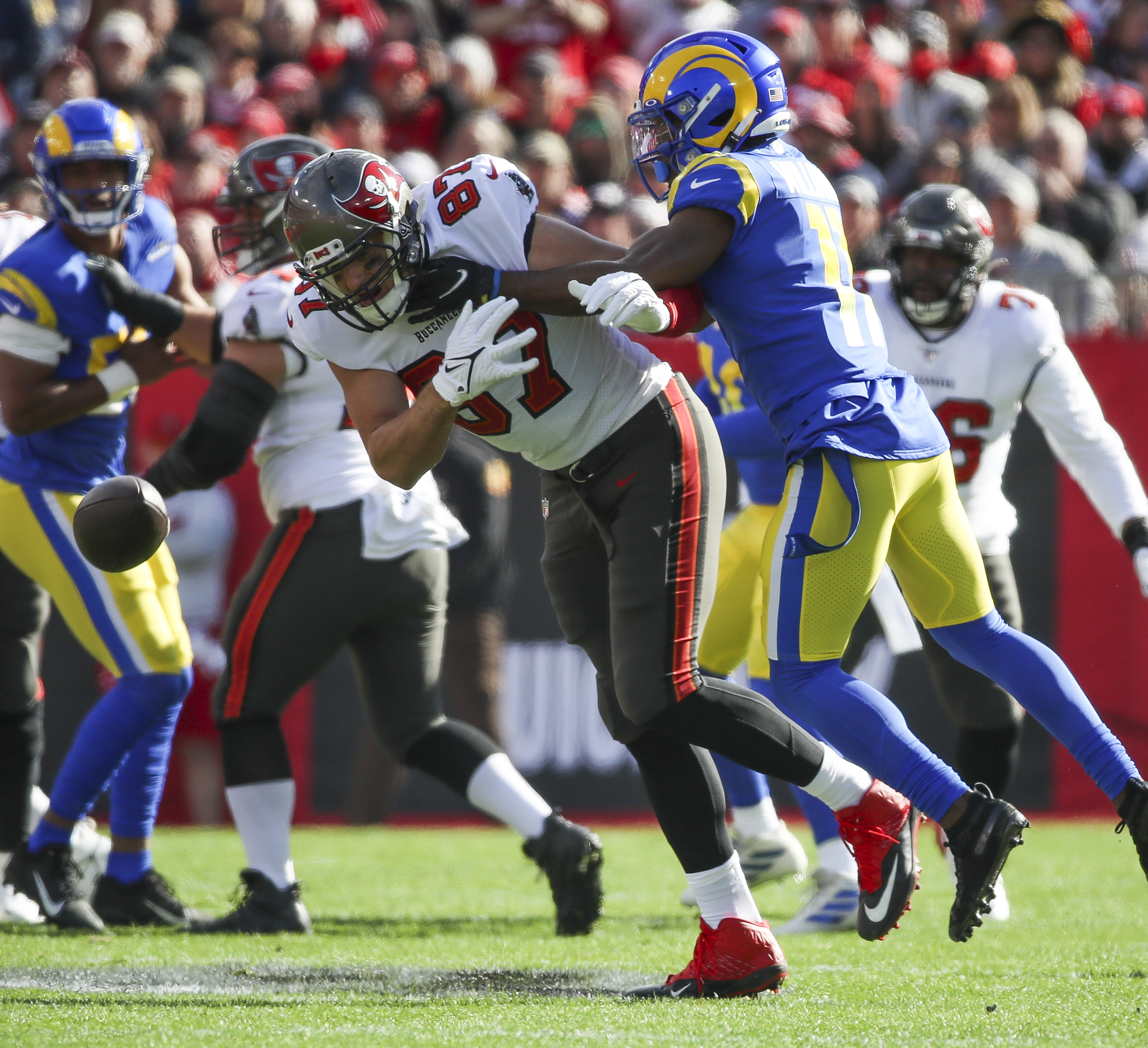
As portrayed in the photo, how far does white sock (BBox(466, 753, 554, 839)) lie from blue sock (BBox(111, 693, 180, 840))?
2.74ft

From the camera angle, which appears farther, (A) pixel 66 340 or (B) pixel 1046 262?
(B) pixel 1046 262

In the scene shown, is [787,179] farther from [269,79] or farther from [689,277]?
[269,79]

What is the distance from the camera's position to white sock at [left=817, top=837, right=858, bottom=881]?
3.96 m

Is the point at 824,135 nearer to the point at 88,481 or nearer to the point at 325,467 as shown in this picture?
Answer: the point at 325,467

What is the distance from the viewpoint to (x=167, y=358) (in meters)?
4.10

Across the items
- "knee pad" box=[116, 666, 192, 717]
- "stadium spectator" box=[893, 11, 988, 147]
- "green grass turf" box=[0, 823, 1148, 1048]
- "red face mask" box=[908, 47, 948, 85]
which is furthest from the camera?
"red face mask" box=[908, 47, 948, 85]

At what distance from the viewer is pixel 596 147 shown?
314 inches

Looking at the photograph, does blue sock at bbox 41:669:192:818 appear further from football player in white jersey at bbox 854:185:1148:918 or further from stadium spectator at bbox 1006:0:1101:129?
stadium spectator at bbox 1006:0:1101:129

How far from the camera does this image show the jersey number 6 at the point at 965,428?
406 cm

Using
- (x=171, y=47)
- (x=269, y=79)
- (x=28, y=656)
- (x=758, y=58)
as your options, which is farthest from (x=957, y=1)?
(x=28, y=656)

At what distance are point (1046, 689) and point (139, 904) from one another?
2394 mm

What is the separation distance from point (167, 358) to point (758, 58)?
1.84 meters

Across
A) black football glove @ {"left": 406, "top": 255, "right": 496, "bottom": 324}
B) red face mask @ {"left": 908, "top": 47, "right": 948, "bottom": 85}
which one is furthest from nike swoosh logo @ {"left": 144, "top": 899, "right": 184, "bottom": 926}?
red face mask @ {"left": 908, "top": 47, "right": 948, "bottom": 85}

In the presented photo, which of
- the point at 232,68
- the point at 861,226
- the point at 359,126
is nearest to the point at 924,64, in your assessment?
the point at 861,226
